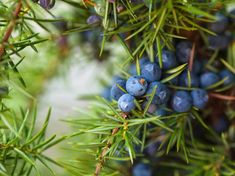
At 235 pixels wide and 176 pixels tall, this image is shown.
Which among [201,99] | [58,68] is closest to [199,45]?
[201,99]

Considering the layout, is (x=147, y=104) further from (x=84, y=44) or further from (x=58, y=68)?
(x=58, y=68)

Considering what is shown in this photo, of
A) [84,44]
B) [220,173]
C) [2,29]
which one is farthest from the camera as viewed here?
[84,44]

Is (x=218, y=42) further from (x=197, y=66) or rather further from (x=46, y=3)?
(x=46, y=3)

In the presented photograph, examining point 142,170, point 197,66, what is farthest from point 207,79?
point 142,170

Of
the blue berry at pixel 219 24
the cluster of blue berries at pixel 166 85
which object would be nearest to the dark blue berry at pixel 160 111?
the cluster of blue berries at pixel 166 85

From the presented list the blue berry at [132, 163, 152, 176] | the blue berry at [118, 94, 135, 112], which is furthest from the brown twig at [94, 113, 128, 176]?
the blue berry at [132, 163, 152, 176]

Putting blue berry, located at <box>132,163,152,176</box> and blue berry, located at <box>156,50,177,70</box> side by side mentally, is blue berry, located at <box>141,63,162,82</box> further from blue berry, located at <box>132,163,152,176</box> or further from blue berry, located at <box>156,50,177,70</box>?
blue berry, located at <box>132,163,152,176</box>

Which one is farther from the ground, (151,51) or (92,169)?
(151,51)
